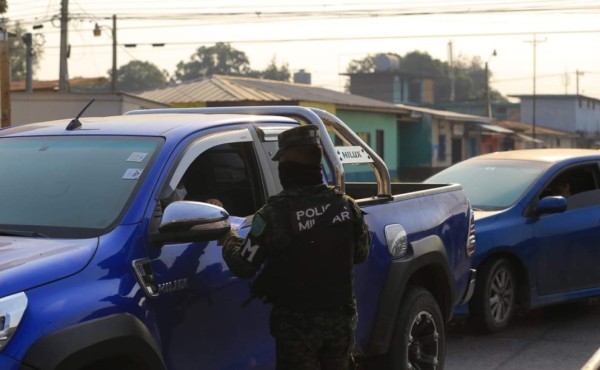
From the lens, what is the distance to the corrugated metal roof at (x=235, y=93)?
1375 inches

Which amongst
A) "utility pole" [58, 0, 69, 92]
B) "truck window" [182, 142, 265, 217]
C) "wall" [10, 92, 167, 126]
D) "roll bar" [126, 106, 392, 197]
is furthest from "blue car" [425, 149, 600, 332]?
"utility pole" [58, 0, 69, 92]

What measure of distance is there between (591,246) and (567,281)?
0.46 metres

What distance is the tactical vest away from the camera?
3.84 meters

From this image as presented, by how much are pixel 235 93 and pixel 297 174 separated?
31.9 m

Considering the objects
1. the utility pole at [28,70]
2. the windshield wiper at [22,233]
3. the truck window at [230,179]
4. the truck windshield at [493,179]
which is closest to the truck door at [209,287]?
the truck window at [230,179]

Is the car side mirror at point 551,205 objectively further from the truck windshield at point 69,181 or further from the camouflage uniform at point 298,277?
the truck windshield at point 69,181

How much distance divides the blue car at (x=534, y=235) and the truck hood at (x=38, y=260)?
16.9 feet

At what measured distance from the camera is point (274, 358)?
4.44m

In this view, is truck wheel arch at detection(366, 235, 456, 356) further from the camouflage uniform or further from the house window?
the house window

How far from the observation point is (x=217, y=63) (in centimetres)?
13488

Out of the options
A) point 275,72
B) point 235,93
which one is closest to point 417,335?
point 235,93

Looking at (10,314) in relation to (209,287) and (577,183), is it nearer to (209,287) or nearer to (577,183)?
(209,287)

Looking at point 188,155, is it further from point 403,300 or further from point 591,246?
point 591,246

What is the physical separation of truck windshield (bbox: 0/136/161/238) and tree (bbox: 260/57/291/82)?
123 m
